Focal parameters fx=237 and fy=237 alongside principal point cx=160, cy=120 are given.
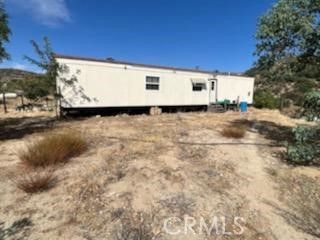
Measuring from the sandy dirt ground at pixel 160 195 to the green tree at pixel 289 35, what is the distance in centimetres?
315

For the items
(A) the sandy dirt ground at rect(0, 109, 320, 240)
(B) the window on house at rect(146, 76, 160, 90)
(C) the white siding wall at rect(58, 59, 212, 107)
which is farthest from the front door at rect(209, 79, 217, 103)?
(A) the sandy dirt ground at rect(0, 109, 320, 240)

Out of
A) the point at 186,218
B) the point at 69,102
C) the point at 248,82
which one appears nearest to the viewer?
the point at 186,218

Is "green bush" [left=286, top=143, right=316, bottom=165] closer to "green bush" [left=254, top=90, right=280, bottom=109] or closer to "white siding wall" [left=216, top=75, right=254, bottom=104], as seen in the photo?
"white siding wall" [left=216, top=75, right=254, bottom=104]

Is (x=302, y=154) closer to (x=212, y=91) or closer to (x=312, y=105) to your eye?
(x=312, y=105)

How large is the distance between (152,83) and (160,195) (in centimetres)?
1014

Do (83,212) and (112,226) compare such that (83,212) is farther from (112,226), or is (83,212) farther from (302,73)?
(302,73)

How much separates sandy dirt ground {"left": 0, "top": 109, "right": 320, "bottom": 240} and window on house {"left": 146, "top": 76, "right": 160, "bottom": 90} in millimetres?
7305

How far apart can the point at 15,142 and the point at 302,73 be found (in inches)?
358

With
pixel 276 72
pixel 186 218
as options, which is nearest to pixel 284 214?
pixel 186 218

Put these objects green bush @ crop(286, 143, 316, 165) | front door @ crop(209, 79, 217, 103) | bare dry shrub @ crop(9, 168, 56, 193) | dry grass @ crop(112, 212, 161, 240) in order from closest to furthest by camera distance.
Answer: dry grass @ crop(112, 212, 161, 240) < bare dry shrub @ crop(9, 168, 56, 193) < green bush @ crop(286, 143, 316, 165) < front door @ crop(209, 79, 217, 103)

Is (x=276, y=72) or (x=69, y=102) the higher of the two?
(x=276, y=72)

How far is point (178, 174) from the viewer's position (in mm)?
4645

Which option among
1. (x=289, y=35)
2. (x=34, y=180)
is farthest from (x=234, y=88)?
(x=34, y=180)

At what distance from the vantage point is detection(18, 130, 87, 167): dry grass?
15.4 feet
